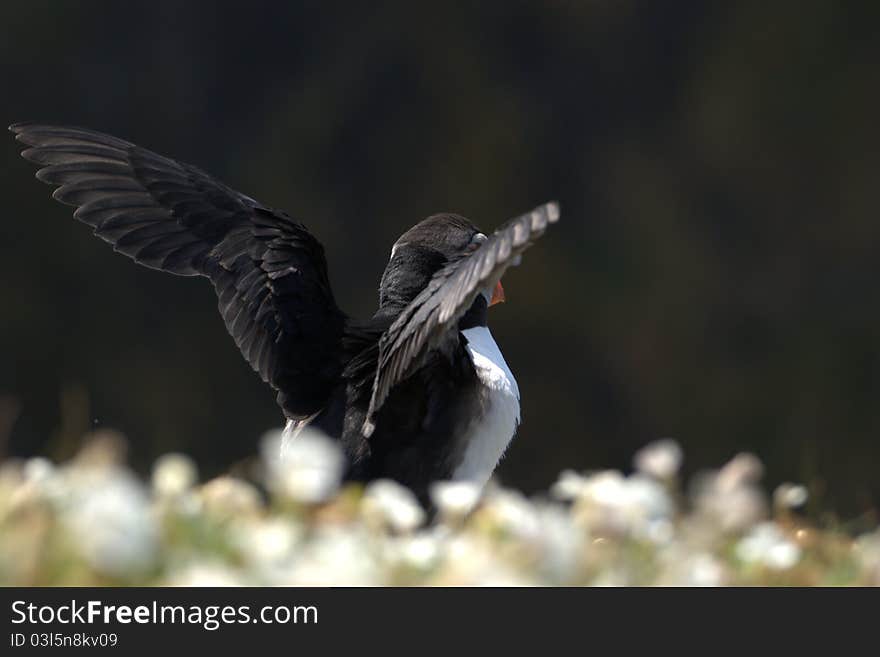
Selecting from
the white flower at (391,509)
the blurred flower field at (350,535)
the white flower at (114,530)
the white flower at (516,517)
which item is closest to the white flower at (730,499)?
the blurred flower field at (350,535)

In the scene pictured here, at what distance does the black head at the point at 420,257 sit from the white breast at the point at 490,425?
12.8 inches

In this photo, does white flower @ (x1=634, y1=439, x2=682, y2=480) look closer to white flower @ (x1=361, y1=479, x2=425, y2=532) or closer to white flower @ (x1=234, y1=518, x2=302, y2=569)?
white flower @ (x1=361, y1=479, x2=425, y2=532)

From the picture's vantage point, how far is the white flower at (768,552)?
2.79 metres

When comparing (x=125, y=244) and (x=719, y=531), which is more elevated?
(x=125, y=244)

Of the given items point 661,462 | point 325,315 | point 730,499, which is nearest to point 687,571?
point 730,499

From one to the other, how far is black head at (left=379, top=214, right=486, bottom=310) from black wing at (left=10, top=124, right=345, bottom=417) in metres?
0.21

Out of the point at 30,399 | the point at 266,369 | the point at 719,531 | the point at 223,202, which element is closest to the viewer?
the point at 719,531

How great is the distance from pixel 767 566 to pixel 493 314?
10.5 m

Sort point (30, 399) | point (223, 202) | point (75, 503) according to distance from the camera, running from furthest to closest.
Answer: point (30, 399), point (223, 202), point (75, 503)

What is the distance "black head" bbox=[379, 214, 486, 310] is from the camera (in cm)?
468

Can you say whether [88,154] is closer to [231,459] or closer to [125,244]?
[125,244]

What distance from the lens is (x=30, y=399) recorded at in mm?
12219

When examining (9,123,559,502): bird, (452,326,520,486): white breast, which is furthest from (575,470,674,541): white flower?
(452,326,520,486): white breast
